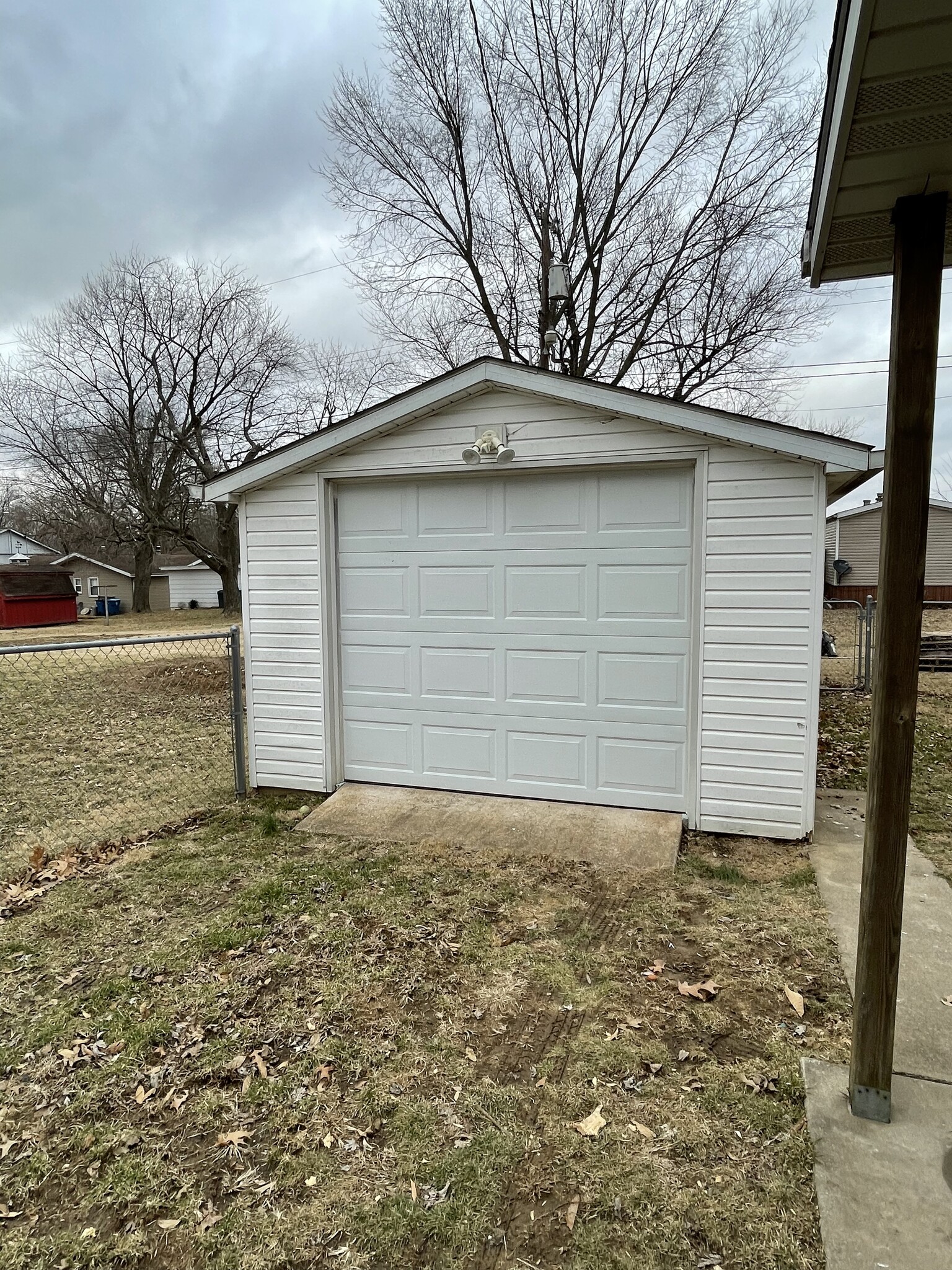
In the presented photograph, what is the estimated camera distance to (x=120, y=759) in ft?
22.9

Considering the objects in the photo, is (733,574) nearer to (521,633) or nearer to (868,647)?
(521,633)

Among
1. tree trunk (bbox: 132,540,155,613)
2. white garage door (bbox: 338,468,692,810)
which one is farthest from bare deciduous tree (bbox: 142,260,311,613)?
white garage door (bbox: 338,468,692,810)

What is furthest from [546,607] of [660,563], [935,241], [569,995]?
[935,241]

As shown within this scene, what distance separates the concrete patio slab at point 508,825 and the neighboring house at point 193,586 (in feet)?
124

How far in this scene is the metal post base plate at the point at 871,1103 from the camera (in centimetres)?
213

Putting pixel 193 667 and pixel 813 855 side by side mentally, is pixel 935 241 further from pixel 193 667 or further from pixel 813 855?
pixel 193 667

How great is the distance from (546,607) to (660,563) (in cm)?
82

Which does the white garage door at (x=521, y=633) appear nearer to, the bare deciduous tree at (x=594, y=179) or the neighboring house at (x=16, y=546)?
the bare deciduous tree at (x=594, y=179)

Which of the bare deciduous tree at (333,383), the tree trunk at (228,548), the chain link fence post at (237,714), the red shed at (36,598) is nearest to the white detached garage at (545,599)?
the chain link fence post at (237,714)

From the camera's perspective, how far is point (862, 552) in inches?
1102

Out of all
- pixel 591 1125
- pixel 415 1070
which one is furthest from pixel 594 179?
pixel 591 1125

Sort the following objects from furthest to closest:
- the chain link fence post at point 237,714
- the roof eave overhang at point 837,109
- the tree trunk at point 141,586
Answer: the tree trunk at point 141,586 < the chain link fence post at point 237,714 < the roof eave overhang at point 837,109

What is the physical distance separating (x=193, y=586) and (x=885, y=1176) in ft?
140

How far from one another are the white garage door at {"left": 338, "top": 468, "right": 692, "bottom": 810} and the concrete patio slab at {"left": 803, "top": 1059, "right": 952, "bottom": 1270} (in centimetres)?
255
